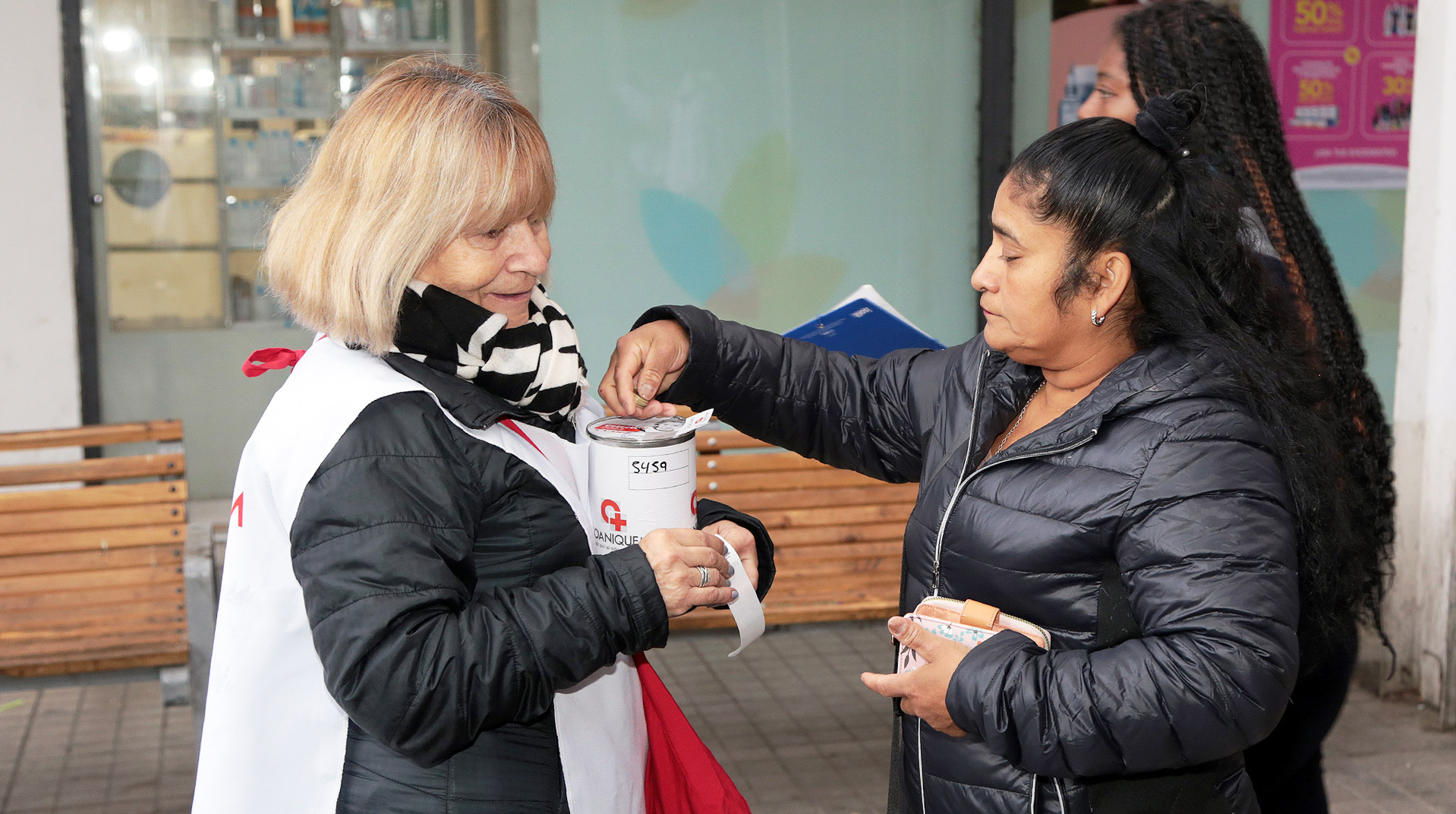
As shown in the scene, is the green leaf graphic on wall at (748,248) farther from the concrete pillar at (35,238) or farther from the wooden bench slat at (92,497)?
the wooden bench slat at (92,497)

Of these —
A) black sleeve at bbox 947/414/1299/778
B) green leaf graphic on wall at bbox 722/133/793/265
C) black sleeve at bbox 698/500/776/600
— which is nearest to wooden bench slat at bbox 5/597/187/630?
black sleeve at bbox 698/500/776/600

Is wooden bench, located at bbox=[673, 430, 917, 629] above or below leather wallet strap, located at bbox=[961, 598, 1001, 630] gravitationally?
below

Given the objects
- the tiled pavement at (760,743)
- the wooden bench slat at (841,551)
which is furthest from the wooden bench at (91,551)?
the wooden bench slat at (841,551)

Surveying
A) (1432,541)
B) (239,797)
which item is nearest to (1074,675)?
(239,797)

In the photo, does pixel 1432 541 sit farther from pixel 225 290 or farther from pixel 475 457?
pixel 225 290

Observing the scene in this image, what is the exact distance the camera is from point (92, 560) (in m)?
3.96

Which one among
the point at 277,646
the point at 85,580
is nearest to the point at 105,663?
the point at 85,580

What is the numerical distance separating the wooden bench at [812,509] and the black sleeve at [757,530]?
2.04 m

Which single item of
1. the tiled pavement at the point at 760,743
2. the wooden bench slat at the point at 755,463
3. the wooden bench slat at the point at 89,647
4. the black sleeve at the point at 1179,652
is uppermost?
the black sleeve at the point at 1179,652

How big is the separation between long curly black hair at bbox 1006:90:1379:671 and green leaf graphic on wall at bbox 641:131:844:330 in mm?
4501

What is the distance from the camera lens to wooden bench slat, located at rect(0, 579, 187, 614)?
12.6 ft

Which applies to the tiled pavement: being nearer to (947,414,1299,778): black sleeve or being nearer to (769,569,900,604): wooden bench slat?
(769,569,900,604): wooden bench slat

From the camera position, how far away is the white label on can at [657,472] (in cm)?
185

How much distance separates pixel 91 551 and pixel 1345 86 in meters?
6.49
